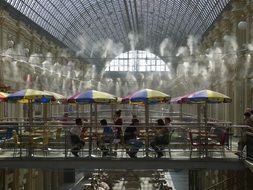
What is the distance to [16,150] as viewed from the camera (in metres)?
23.2

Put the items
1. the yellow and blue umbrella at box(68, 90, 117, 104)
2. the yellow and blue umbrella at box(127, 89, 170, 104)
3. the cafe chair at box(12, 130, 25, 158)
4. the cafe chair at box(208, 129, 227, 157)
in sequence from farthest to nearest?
the yellow and blue umbrella at box(127, 89, 170, 104) → the yellow and blue umbrella at box(68, 90, 117, 104) → the cafe chair at box(12, 130, 25, 158) → the cafe chair at box(208, 129, 227, 157)

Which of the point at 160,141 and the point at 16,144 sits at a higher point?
the point at 160,141

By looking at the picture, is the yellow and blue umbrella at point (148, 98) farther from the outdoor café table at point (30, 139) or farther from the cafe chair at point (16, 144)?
the cafe chair at point (16, 144)

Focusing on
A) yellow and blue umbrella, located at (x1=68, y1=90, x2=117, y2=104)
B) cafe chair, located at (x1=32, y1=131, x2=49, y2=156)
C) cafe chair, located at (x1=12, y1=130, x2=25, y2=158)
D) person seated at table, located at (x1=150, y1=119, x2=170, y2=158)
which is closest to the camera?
person seated at table, located at (x1=150, y1=119, x2=170, y2=158)

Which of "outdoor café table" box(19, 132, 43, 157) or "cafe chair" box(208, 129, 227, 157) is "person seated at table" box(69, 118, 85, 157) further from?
"cafe chair" box(208, 129, 227, 157)

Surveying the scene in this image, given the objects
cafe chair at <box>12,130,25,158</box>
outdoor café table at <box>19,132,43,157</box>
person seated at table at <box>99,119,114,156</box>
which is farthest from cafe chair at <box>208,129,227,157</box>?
cafe chair at <box>12,130,25,158</box>

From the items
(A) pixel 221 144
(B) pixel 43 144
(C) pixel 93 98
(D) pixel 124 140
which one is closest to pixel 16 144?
(B) pixel 43 144

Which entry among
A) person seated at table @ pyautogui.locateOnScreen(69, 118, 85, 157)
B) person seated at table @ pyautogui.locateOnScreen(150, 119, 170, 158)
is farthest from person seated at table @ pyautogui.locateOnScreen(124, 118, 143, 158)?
person seated at table @ pyautogui.locateOnScreen(69, 118, 85, 157)

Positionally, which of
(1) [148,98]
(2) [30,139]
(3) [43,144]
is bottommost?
(3) [43,144]

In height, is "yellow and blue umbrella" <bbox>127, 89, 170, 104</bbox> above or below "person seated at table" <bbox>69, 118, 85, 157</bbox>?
above

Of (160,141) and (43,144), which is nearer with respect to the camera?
(160,141)

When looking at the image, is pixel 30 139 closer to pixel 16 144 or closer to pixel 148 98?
pixel 16 144

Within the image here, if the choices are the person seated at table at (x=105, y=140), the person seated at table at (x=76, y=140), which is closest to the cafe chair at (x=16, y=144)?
the person seated at table at (x=76, y=140)

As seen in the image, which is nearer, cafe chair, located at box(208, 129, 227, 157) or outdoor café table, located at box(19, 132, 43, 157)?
cafe chair, located at box(208, 129, 227, 157)
